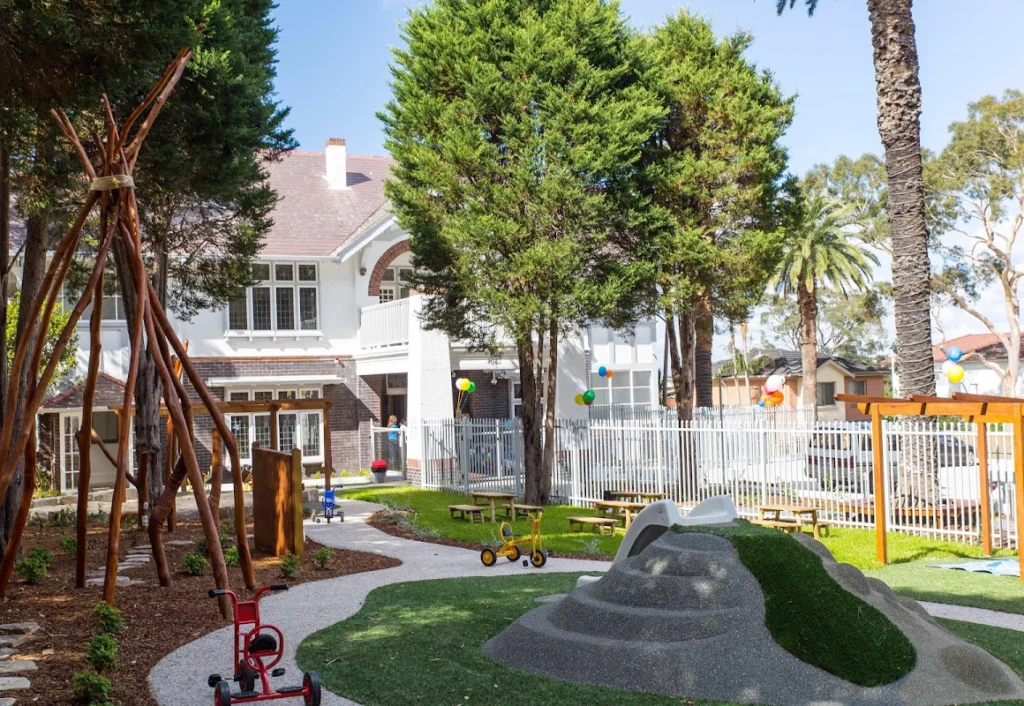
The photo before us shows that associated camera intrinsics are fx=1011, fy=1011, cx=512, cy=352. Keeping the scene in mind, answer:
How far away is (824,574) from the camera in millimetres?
8062

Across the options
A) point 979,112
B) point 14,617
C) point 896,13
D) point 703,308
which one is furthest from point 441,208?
point 979,112

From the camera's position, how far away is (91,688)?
7.03m

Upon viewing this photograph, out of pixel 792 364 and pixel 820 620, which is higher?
pixel 792 364

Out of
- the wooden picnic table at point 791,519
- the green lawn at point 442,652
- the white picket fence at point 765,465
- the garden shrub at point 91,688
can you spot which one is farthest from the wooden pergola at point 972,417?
the garden shrub at point 91,688

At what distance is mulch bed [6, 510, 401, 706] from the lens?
790 centimetres

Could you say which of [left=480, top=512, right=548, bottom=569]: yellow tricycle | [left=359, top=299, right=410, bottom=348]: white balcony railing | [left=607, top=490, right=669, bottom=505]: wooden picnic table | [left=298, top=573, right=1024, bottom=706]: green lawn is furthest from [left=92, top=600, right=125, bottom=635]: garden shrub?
[left=359, top=299, right=410, bottom=348]: white balcony railing

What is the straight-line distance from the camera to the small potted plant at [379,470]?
89.8 ft

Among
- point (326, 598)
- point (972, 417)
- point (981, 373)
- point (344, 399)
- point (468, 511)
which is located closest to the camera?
point (326, 598)

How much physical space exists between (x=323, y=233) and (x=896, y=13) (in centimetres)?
1785

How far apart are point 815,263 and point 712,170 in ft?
73.4

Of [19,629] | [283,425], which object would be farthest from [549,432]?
[19,629]

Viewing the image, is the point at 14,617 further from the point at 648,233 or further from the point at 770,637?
the point at 648,233

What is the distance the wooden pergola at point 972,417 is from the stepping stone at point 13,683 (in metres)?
9.90

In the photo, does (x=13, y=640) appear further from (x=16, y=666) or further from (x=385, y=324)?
(x=385, y=324)
